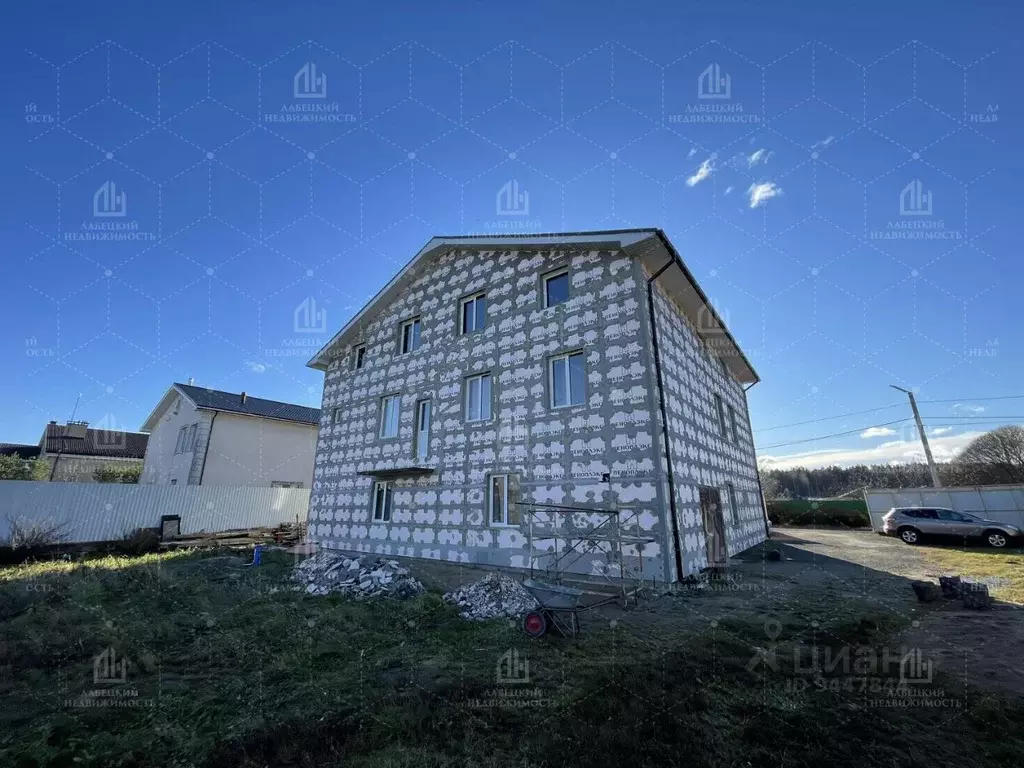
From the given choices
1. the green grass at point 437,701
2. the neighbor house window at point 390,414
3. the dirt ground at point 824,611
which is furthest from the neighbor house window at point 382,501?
the green grass at point 437,701

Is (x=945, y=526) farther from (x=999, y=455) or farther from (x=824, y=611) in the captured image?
(x=999, y=455)

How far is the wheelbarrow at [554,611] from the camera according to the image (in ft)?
23.2

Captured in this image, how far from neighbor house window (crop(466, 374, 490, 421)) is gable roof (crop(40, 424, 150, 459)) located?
34.3 meters

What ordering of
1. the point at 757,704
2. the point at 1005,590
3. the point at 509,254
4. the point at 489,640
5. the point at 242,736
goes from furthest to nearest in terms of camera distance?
the point at 509,254, the point at 1005,590, the point at 489,640, the point at 757,704, the point at 242,736

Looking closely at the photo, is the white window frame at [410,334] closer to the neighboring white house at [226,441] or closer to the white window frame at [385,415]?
the white window frame at [385,415]

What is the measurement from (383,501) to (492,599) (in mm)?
8591

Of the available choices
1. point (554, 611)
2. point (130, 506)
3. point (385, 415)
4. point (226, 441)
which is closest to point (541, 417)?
point (554, 611)

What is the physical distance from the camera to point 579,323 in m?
12.5

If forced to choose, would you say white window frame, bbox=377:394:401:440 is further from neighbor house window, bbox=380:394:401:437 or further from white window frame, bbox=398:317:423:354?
white window frame, bbox=398:317:423:354

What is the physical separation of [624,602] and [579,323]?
7110 millimetres

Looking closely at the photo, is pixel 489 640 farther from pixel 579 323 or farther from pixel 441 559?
pixel 579 323

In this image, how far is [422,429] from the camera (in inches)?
632

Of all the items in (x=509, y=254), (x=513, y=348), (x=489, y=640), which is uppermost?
(x=509, y=254)

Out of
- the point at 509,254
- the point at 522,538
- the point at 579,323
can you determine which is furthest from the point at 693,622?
the point at 509,254
